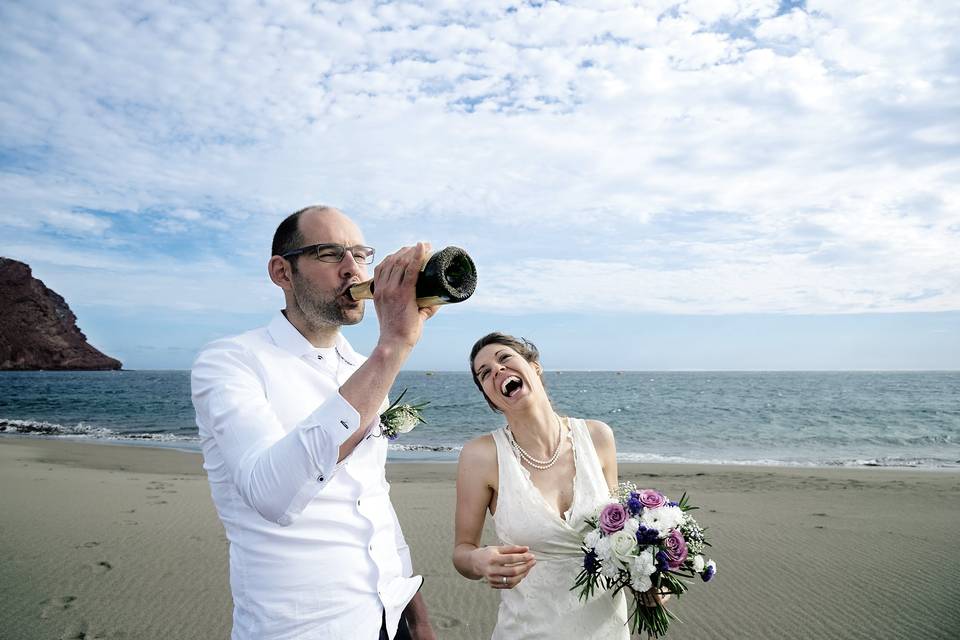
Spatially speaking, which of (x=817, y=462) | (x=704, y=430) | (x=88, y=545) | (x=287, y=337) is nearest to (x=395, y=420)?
(x=287, y=337)

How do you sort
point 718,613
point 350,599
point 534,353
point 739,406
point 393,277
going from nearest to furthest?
point 393,277
point 350,599
point 534,353
point 718,613
point 739,406

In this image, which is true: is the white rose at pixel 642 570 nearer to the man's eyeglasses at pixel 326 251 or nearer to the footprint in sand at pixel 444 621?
the man's eyeglasses at pixel 326 251

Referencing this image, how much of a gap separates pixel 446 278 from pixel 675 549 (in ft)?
7.29

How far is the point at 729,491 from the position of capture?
39.0ft

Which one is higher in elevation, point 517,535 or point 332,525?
point 332,525

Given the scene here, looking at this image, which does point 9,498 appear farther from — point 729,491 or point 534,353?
point 729,491

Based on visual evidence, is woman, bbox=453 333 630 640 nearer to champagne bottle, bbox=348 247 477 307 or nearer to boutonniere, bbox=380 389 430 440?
boutonniere, bbox=380 389 430 440

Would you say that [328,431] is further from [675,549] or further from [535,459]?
[535,459]

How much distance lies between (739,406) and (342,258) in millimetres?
43240

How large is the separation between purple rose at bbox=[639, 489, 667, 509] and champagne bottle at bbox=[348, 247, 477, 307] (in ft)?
7.01

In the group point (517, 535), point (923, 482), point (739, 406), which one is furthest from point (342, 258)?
point (739, 406)

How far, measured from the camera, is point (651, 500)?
3227 millimetres

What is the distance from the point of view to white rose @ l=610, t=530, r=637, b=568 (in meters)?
2.98

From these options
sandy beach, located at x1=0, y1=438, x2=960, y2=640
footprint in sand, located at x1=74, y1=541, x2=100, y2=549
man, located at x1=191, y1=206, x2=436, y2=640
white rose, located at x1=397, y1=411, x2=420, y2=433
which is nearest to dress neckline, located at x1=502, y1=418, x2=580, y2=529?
white rose, located at x1=397, y1=411, x2=420, y2=433
